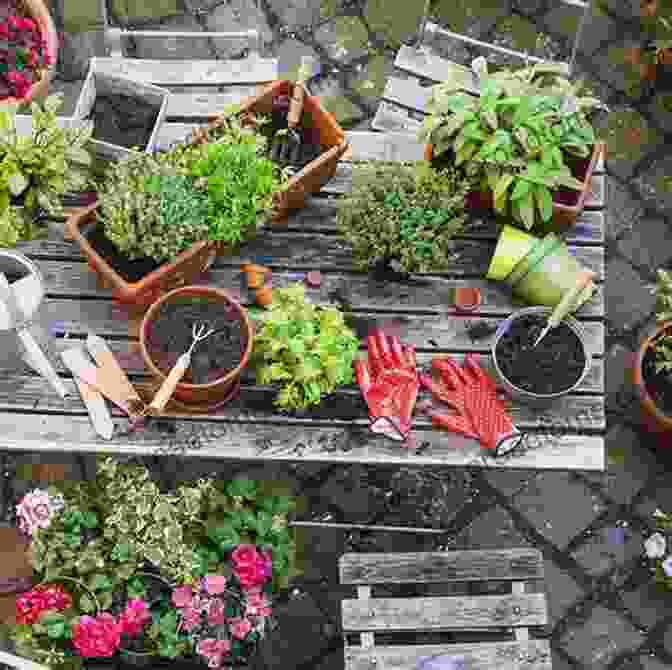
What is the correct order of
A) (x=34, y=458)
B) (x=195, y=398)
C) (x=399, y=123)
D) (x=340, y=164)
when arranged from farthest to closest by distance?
1. (x=34, y=458)
2. (x=399, y=123)
3. (x=340, y=164)
4. (x=195, y=398)

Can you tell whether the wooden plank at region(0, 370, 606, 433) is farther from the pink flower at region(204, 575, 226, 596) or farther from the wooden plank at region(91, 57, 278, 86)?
the wooden plank at region(91, 57, 278, 86)

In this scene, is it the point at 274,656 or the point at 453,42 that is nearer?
the point at 274,656

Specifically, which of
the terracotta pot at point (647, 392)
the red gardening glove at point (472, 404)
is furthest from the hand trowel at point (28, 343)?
the terracotta pot at point (647, 392)

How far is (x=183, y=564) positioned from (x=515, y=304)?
1.39 metres

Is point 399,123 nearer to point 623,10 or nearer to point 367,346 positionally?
point 367,346

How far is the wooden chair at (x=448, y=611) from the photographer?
3570 millimetres

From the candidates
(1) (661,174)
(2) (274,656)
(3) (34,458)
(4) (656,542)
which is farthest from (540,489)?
(3) (34,458)

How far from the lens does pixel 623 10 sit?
5387mm

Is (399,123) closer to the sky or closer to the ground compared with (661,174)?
closer to the sky

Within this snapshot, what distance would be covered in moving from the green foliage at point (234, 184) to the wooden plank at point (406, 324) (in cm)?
46

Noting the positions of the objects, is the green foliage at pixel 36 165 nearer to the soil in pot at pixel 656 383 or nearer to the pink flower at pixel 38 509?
the pink flower at pixel 38 509

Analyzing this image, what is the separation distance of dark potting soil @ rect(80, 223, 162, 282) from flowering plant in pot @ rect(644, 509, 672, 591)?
240 centimetres

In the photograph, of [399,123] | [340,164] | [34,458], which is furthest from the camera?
[34,458]

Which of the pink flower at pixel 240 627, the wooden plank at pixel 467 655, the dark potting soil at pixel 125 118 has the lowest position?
the wooden plank at pixel 467 655
